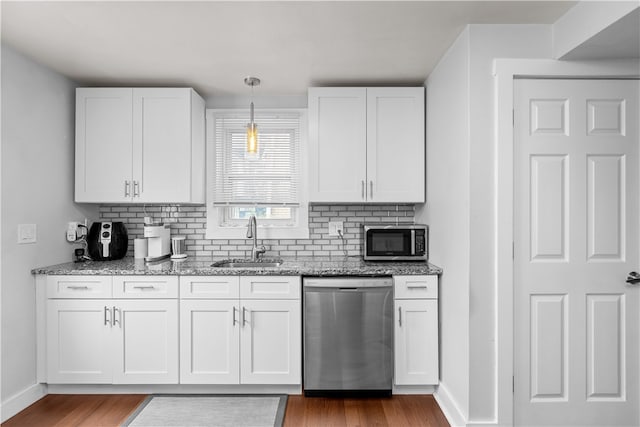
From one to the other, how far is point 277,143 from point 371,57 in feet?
4.08

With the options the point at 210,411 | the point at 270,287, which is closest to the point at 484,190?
the point at 270,287

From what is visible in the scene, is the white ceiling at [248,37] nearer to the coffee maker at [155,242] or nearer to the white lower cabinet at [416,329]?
the coffee maker at [155,242]

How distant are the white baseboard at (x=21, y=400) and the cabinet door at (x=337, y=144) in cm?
237

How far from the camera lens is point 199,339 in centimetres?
272

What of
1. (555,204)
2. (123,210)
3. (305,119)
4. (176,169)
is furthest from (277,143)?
(555,204)

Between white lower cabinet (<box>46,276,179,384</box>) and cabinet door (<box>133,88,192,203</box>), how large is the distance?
78cm

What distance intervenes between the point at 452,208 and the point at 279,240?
5.30 feet

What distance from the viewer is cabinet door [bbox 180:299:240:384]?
2.72 m

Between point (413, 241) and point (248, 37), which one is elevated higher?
point (248, 37)

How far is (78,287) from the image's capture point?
2715 mm

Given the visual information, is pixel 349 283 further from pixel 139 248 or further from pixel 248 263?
pixel 139 248

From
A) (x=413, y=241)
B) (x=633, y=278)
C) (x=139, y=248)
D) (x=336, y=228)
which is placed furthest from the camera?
(x=336, y=228)

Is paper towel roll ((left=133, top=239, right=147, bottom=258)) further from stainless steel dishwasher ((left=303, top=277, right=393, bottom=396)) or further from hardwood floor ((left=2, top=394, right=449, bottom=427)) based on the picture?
stainless steel dishwasher ((left=303, top=277, right=393, bottom=396))

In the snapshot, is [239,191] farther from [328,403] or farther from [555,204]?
[555,204]
